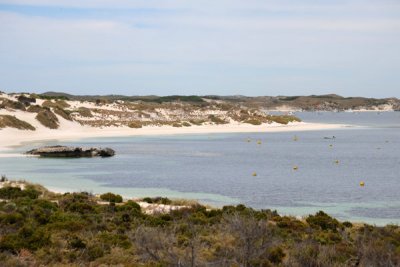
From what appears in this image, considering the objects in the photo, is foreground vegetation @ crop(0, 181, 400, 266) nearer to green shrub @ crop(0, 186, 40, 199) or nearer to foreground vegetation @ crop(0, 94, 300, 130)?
green shrub @ crop(0, 186, 40, 199)

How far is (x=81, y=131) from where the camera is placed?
3533 inches

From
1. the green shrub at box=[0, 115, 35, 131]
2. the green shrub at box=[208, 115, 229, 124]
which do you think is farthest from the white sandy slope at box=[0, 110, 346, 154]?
the green shrub at box=[208, 115, 229, 124]

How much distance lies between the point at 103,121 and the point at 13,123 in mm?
23545

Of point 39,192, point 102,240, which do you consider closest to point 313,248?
point 102,240

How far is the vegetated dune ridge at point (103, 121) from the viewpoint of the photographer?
8019 cm

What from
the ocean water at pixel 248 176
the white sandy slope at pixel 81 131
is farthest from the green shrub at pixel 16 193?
the white sandy slope at pixel 81 131

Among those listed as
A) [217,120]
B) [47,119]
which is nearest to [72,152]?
[47,119]

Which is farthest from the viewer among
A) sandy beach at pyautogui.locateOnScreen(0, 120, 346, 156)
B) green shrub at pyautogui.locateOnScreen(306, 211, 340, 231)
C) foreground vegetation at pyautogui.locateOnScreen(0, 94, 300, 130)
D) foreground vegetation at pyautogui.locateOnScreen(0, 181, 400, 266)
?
foreground vegetation at pyautogui.locateOnScreen(0, 94, 300, 130)

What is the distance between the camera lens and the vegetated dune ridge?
8019cm

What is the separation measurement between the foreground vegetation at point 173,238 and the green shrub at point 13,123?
5499 cm

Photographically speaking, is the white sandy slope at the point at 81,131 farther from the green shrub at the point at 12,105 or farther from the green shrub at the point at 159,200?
the green shrub at the point at 159,200

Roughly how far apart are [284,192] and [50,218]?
1608cm

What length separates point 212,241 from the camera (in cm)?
1694

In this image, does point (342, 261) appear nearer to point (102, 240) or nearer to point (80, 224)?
point (102, 240)
